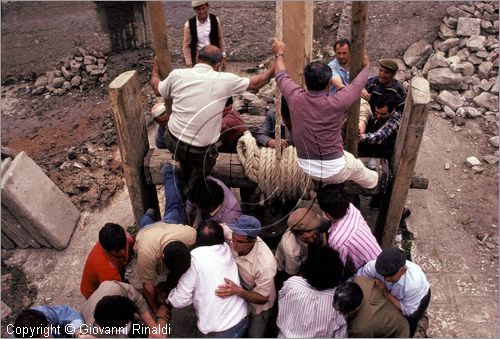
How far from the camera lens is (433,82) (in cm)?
729

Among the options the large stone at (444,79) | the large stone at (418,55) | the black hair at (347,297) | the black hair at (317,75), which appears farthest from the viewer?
the large stone at (418,55)

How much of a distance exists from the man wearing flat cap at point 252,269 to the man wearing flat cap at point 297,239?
0.76 ft

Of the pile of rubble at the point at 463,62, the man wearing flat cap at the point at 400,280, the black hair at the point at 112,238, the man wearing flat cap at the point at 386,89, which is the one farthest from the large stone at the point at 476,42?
the black hair at the point at 112,238

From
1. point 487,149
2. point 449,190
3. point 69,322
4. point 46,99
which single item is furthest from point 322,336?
point 46,99

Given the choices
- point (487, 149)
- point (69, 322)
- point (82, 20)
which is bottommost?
point (487, 149)

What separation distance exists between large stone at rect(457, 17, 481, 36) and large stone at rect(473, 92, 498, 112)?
125 cm

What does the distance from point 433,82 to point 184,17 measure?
5.08m

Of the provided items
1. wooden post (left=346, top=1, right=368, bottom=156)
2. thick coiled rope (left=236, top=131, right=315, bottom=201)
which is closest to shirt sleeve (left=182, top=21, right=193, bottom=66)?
thick coiled rope (left=236, top=131, right=315, bottom=201)

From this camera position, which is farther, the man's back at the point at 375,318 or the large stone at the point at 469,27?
the large stone at the point at 469,27

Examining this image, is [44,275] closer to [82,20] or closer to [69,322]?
[69,322]

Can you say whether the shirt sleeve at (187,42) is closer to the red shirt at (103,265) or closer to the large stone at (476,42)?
the red shirt at (103,265)

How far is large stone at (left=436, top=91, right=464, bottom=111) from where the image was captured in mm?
7039

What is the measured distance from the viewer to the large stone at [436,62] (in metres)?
7.43

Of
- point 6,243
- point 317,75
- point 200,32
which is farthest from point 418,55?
point 6,243
